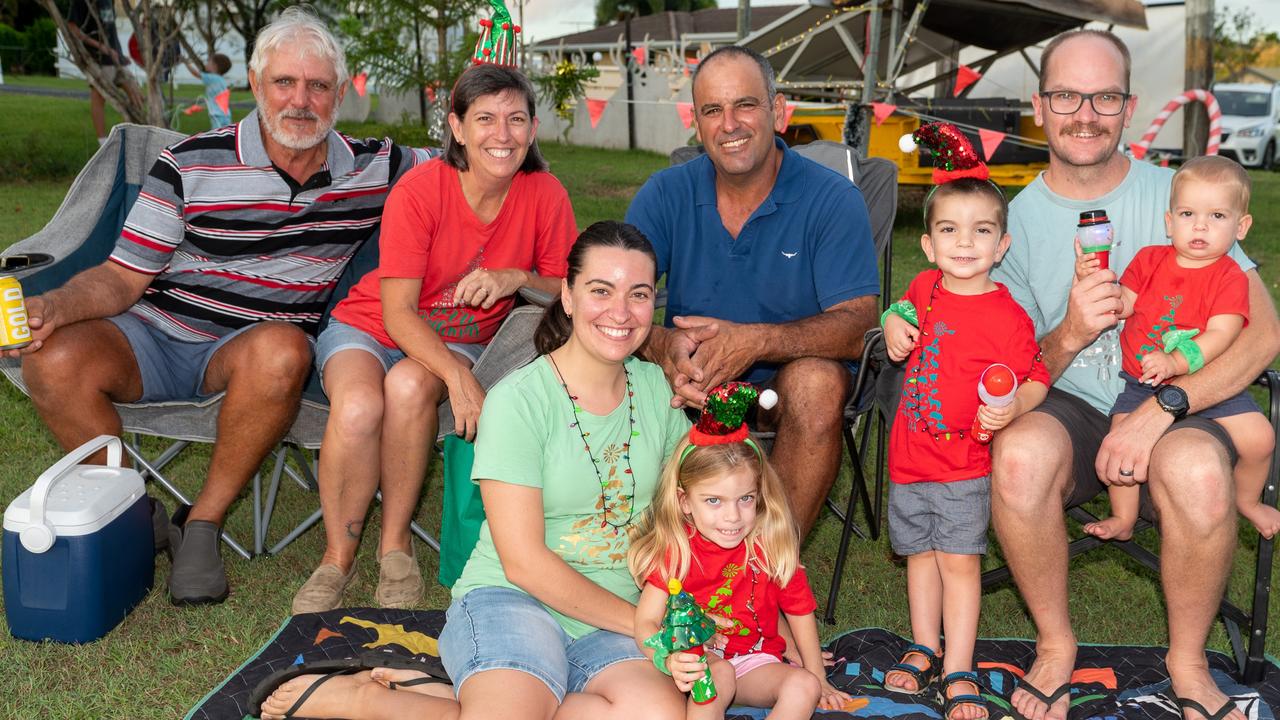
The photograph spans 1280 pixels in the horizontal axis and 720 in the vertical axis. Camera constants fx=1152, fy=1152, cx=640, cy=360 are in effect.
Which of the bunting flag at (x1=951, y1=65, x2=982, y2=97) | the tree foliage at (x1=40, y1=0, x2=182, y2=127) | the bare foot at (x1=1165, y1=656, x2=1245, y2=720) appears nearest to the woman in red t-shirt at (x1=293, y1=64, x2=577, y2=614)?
the bare foot at (x1=1165, y1=656, x2=1245, y2=720)

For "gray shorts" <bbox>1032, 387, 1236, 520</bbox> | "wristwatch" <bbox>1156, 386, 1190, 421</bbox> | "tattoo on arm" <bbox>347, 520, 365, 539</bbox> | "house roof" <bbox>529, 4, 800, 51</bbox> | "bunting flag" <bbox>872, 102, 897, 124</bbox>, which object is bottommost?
"tattoo on arm" <bbox>347, 520, 365, 539</bbox>

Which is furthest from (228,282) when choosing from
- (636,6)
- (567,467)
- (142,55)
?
(636,6)

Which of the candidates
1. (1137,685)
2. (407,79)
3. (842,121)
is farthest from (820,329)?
(407,79)

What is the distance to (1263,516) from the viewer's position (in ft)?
8.95

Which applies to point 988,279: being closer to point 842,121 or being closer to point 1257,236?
point 842,121

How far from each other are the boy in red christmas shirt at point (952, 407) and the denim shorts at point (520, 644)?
2.67 feet

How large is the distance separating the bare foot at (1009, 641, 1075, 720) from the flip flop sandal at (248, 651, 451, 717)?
132 centimetres

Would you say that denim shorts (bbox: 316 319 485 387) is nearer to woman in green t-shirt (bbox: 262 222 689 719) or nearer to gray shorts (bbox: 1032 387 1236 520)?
woman in green t-shirt (bbox: 262 222 689 719)

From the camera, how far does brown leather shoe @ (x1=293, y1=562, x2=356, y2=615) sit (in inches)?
123

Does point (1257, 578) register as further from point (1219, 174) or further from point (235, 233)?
point (235, 233)

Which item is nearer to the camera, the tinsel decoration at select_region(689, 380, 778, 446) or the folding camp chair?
the tinsel decoration at select_region(689, 380, 778, 446)

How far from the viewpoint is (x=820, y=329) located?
3.13 meters

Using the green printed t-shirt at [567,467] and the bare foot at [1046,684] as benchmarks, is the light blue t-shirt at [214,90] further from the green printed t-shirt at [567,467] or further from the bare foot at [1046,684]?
the bare foot at [1046,684]

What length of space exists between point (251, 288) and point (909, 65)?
30.4 feet
